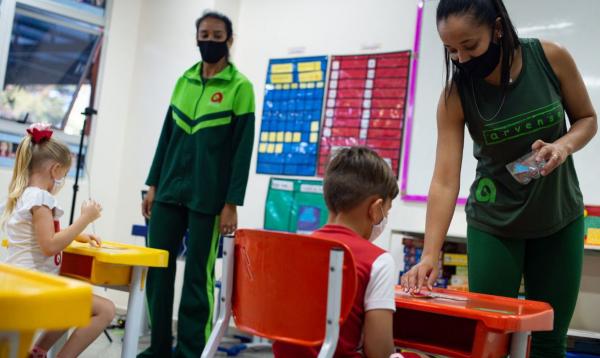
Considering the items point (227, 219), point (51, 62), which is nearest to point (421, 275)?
point (227, 219)

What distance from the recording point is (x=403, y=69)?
4203mm

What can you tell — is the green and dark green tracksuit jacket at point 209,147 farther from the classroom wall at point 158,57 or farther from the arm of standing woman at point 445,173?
the classroom wall at point 158,57

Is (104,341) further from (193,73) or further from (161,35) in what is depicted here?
(161,35)

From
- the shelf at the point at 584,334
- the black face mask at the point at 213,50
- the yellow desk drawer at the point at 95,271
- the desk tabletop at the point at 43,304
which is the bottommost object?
the shelf at the point at 584,334

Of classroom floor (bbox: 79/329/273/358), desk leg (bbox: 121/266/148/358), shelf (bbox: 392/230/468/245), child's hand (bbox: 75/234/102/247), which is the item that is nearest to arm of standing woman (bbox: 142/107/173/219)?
child's hand (bbox: 75/234/102/247)

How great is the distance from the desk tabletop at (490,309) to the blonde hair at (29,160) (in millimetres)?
1433

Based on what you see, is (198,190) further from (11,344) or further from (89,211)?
(11,344)

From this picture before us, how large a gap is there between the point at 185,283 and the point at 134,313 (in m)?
0.66

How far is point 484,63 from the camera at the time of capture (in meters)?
1.69

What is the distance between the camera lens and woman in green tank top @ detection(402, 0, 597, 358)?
1627 mm

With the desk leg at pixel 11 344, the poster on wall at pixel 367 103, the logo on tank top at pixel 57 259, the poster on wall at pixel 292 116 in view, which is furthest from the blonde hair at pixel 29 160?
the poster on wall at pixel 292 116

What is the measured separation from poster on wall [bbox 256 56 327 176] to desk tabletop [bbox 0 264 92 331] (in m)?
→ 3.62

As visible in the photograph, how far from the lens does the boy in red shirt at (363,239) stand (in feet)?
4.32

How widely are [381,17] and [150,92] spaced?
1.99m
